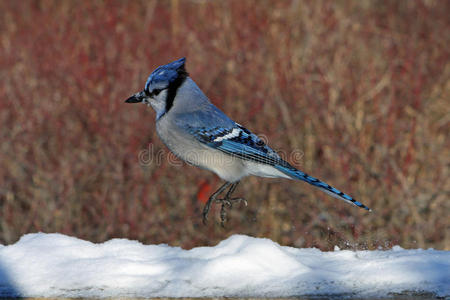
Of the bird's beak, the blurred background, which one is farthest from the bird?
the blurred background

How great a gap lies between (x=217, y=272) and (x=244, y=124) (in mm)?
3390

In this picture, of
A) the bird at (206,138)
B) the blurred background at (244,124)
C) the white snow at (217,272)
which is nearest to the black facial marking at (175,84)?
the bird at (206,138)

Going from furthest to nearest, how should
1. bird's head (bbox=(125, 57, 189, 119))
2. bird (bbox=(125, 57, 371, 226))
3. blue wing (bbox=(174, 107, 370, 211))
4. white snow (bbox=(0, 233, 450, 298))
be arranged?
1. blue wing (bbox=(174, 107, 370, 211))
2. bird (bbox=(125, 57, 371, 226))
3. bird's head (bbox=(125, 57, 189, 119))
4. white snow (bbox=(0, 233, 450, 298))

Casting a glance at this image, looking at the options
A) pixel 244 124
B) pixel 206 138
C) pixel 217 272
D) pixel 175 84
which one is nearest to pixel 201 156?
pixel 206 138

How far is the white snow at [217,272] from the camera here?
213cm

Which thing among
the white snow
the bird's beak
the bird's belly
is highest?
the bird's beak

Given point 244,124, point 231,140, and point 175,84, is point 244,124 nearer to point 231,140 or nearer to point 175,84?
point 231,140

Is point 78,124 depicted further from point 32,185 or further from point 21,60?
point 21,60

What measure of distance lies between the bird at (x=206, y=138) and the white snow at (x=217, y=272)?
0.37 meters

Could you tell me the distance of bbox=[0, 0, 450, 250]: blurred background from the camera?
16.8 feet

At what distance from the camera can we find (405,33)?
7.59 meters

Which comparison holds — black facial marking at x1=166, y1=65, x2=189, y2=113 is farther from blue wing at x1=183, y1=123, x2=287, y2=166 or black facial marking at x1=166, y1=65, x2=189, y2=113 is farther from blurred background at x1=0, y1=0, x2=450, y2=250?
blurred background at x1=0, y1=0, x2=450, y2=250

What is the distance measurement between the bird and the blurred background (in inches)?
64.8

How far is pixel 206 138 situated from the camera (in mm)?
Result: 3027
